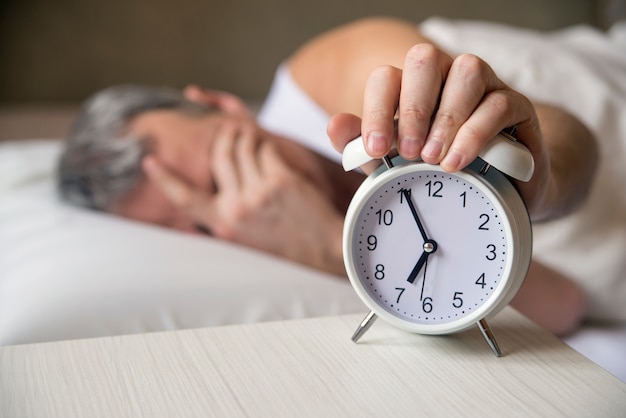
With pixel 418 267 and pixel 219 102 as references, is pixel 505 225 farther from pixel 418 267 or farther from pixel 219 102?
→ pixel 219 102

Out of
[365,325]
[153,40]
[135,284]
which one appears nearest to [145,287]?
[135,284]

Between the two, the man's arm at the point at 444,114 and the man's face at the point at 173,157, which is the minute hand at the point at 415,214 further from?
the man's face at the point at 173,157

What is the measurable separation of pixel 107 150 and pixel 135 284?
40cm

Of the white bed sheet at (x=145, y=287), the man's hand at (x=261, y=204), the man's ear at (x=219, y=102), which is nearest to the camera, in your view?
the white bed sheet at (x=145, y=287)

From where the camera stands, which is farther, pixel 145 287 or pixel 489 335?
pixel 145 287

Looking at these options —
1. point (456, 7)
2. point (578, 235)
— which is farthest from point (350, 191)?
→ point (456, 7)

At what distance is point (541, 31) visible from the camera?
8.29ft

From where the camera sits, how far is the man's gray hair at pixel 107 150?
1392mm

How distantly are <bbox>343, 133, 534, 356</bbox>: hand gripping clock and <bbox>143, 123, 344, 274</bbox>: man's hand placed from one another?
57 centimetres

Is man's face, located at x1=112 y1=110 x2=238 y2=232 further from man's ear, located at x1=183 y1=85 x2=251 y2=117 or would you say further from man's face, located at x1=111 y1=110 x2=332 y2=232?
man's ear, located at x1=183 y1=85 x2=251 y2=117

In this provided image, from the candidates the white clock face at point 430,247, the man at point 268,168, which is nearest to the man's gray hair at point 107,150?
the man at point 268,168

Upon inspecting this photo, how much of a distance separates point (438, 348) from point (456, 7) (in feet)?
6.57

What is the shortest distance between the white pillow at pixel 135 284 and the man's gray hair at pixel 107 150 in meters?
0.10

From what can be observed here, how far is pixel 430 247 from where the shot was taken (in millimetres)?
635
